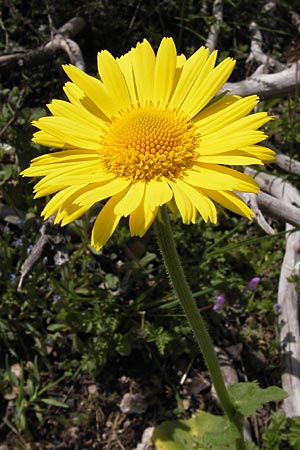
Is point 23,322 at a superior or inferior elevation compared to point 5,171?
inferior

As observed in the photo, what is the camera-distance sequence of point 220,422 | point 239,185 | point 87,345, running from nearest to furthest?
point 239,185, point 220,422, point 87,345

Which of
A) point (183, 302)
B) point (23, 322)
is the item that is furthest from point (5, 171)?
point (183, 302)

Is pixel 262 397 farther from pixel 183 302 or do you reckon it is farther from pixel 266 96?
pixel 266 96

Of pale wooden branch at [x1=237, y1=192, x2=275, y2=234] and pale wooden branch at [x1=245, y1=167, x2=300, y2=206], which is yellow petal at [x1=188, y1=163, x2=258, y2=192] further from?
pale wooden branch at [x1=245, y1=167, x2=300, y2=206]

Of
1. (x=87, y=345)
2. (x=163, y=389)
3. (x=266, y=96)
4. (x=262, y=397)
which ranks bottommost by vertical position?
(x=163, y=389)

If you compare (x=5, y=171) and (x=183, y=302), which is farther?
(x=5, y=171)

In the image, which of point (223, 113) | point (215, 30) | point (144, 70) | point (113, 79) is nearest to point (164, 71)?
point (144, 70)

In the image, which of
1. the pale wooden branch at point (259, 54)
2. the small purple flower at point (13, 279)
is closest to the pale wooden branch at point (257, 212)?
the small purple flower at point (13, 279)
